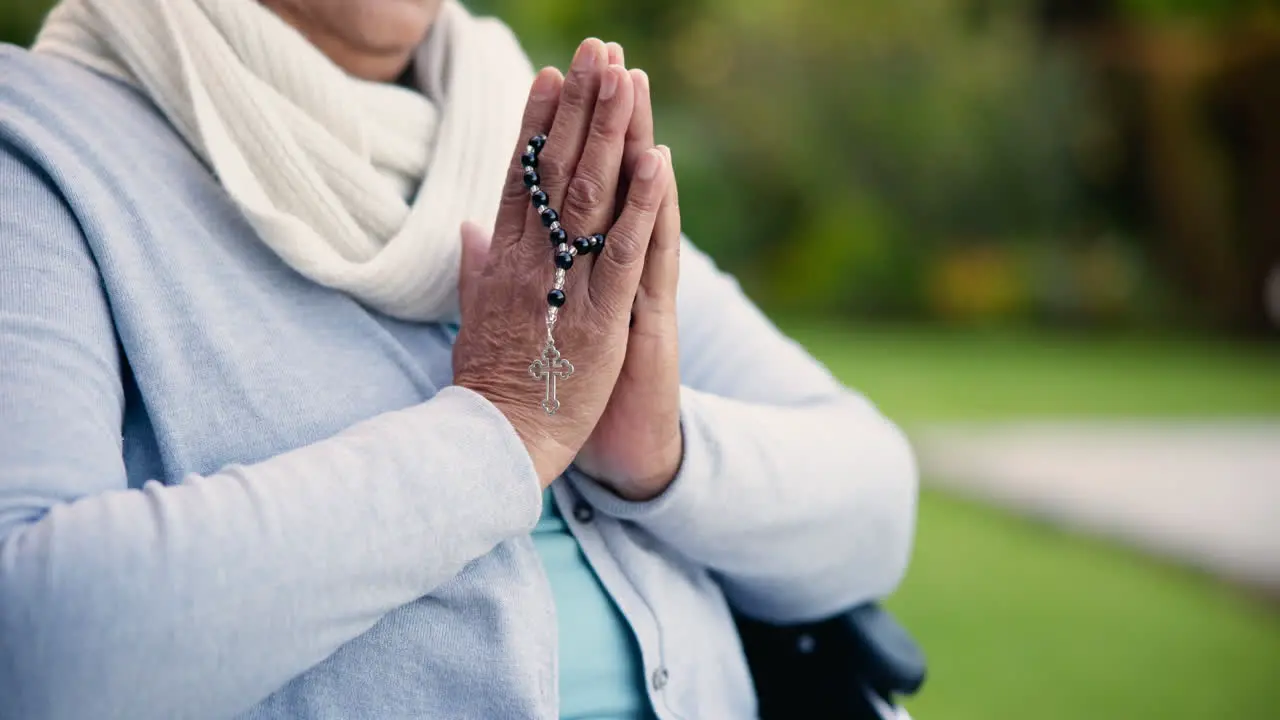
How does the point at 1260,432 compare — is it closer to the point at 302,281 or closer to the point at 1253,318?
the point at 1253,318

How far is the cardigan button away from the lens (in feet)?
3.96

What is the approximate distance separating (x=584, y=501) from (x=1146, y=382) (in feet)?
25.3

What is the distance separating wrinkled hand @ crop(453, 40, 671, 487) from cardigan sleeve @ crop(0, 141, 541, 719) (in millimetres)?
68

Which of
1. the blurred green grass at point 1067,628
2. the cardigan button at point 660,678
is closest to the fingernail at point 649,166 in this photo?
the cardigan button at point 660,678

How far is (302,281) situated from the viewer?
1.16m

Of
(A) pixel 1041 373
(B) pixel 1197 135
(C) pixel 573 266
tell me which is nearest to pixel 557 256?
(C) pixel 573 266

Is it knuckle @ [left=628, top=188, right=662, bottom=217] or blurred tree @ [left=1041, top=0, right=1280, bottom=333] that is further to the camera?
blurred tree @ [left=1041, top=0, right=1280, bottom=333]

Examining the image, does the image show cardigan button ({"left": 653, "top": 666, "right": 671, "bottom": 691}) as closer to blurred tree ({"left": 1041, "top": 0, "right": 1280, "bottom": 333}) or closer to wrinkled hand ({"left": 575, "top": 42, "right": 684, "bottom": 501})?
wrinkled hand ({"left": 575, "top": 42, "right": 684, "bottom": 501})

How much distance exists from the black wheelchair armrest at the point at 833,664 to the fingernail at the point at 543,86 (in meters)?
0.76

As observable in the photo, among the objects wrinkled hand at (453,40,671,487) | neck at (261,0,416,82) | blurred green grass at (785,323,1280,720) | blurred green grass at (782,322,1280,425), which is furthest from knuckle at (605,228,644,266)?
blurred green grass at (782,322,1280,425)

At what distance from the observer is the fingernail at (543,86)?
106 centimetres

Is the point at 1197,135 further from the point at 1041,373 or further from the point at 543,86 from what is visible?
the point at 543,86

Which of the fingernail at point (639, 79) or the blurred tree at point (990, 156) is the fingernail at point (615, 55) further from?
the blurred tree at point (990, 156)

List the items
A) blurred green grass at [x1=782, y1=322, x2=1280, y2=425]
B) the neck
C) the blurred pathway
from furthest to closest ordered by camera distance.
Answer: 1. blurred green grass at [x1=782, y1=322, x2=1280, y2=425]
2. the blurred pathway
3. the neck
